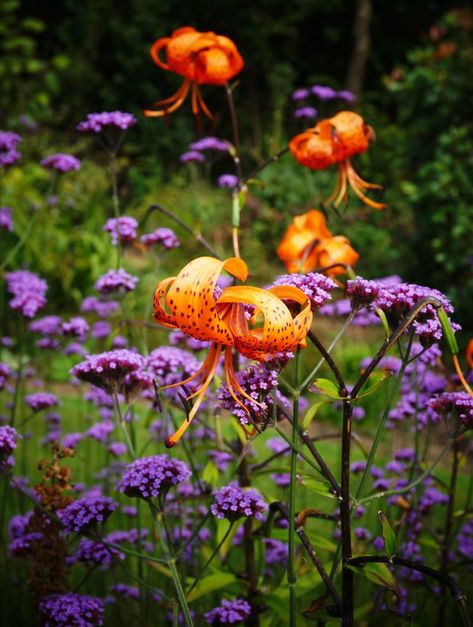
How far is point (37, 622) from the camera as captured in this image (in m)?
1.37

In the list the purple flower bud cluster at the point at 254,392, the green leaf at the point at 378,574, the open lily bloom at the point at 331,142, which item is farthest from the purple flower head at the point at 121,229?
the green leaf at the point at 378,574

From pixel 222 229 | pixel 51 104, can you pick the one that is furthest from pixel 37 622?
pixel 51 104

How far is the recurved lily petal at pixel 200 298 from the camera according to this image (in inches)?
35.9

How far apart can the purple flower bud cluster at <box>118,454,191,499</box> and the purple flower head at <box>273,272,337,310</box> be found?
0.34 meters

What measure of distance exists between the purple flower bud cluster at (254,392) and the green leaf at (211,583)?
533mm

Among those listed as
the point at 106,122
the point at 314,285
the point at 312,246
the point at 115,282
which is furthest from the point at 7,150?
the point at 314,285

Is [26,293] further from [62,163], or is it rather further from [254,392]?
[254,392]

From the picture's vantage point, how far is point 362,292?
A: 1126 millimetres

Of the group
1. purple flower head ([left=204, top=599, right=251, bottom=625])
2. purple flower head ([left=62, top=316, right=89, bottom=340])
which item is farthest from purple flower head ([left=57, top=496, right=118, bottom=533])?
purple flower head ([left=62, top=316, right=89, bottom=340])

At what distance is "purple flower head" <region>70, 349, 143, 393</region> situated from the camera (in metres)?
1.29

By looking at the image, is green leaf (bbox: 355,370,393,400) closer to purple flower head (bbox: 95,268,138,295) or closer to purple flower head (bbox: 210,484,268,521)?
purple flower head (bbox: 210,484,268,521)

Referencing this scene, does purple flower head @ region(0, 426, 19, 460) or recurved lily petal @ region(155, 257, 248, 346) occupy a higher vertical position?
recurved lily petal @ region(155, 257, 248, 346)

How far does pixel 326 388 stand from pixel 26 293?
3.87 ft

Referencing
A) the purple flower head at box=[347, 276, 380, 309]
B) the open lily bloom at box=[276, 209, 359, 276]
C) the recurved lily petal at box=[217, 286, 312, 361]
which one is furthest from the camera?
the open lily bloom at box=[276, 209, 359, 276]
